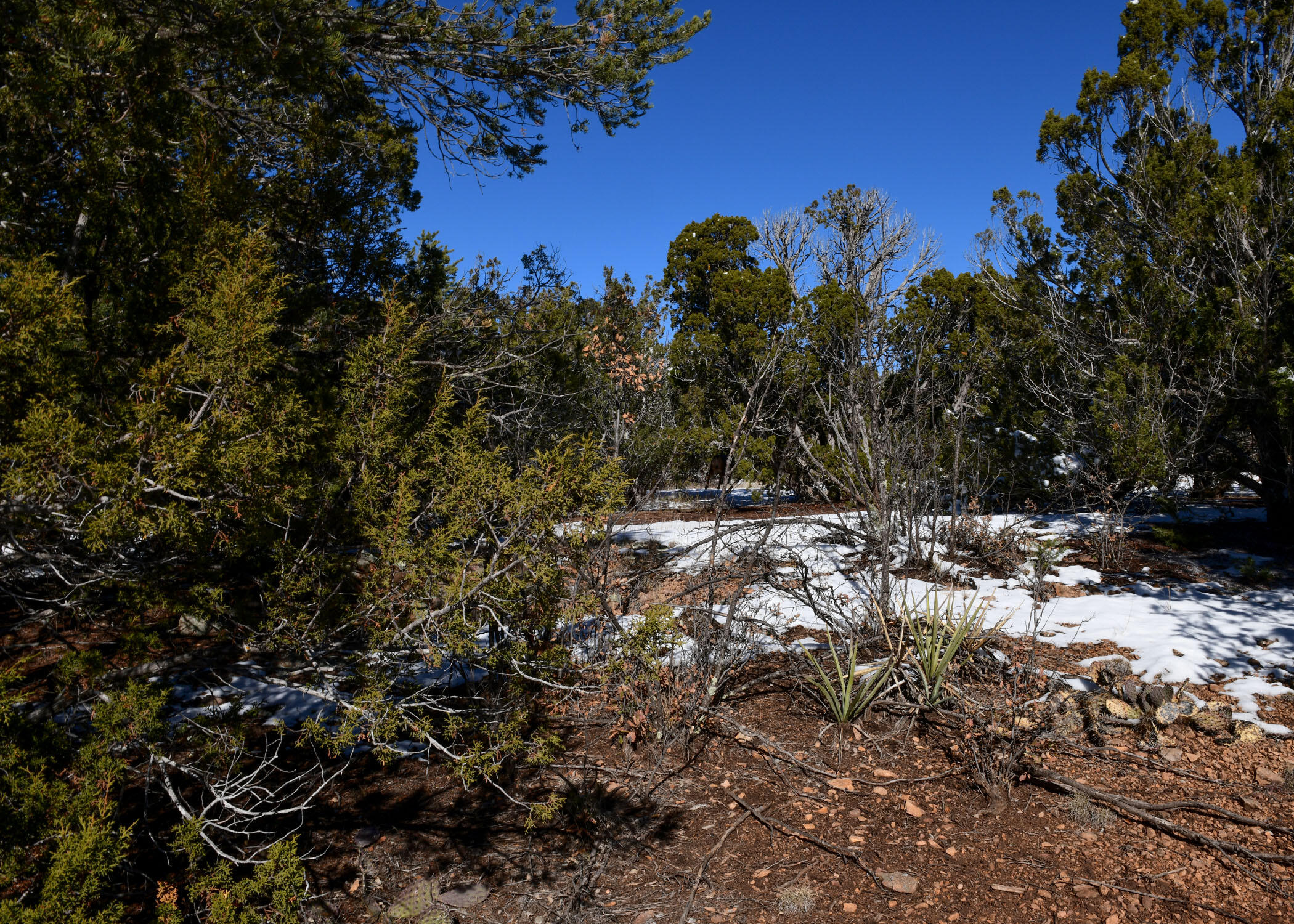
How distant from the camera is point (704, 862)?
2.69m

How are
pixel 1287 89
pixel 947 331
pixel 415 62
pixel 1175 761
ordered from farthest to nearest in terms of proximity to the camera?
pixel 947 331 → pixel 1287 89 → pixel 415 62 → pixel 1175 761

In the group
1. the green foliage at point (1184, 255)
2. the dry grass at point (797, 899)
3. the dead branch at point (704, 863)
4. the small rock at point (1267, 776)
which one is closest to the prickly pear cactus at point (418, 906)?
the dead branch at point (704, 863)

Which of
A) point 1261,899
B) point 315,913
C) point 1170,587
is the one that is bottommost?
point 315,913

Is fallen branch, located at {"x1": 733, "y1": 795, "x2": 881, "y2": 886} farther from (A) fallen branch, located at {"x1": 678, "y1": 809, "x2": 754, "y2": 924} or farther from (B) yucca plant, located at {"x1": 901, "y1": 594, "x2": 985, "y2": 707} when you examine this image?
(B) yucca plant, located at {"x1": 901, "y1": 594, "x2": 985, "y2": 707}

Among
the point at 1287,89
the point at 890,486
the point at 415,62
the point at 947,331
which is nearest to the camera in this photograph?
the point at 415,62

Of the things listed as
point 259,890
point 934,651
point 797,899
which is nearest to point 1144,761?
point 934,651

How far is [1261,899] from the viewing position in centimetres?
232

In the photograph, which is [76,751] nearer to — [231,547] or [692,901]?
[231,547]

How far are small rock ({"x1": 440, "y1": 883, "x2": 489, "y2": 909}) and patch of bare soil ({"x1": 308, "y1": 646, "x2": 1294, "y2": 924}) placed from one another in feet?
0.10

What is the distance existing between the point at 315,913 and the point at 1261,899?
10.5ft

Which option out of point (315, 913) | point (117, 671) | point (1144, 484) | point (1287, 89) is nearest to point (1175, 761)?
point (315, 913)

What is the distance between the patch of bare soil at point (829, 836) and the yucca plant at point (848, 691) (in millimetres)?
112

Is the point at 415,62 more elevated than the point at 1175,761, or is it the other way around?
the point at 415,62

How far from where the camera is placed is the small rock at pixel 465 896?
254 centimetres
